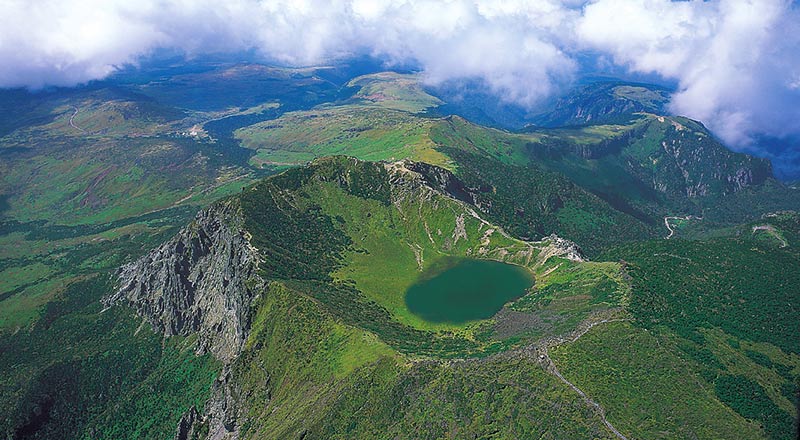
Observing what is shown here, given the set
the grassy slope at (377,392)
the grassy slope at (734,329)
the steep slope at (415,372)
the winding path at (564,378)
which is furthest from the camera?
the grassy slope at (734,329)

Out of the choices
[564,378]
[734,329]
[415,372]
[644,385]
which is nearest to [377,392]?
[415,372]

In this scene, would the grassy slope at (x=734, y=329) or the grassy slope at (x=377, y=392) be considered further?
the grassy slope at (x=734, y=329)

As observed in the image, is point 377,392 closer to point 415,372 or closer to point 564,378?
point 415,372

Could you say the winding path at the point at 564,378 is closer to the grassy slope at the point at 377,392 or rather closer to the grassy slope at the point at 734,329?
the grassy slope at the point at 377,392

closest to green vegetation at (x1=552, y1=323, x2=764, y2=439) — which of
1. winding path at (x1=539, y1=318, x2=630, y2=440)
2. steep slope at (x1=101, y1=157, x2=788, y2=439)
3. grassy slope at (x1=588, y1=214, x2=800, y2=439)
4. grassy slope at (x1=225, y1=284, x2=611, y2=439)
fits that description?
steep slope at (x1=101, y1=157, x2=788, y2=439)

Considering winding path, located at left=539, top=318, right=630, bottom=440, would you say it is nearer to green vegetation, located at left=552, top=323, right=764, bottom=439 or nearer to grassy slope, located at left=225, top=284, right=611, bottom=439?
green vegetation, located at left=552, top=323, right=764, bottom=439

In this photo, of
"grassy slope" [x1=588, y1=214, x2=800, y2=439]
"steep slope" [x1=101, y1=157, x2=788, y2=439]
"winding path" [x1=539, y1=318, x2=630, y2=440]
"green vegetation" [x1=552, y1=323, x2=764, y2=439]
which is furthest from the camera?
"grassy slope" [x1=588, y1=214, x2=800, y2=439]

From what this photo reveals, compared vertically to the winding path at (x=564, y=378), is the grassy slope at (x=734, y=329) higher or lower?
lower

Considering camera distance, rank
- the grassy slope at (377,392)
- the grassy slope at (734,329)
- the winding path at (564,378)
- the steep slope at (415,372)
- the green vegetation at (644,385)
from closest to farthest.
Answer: the winding path at (564,378)
the green vegetation at (644,385)
the steep slope at (415,372)
the grassy slope at (377,392)
the grassy slope at (734,329)

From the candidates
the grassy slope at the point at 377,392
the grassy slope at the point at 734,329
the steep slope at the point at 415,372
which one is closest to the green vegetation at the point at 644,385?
the steep slope at the point at 415,372

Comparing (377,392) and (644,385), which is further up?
(644,385)

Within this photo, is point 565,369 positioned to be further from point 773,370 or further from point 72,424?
point 72,424

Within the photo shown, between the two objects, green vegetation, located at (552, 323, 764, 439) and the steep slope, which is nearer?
green vegetation, located at (552, 323, 764, 439)
